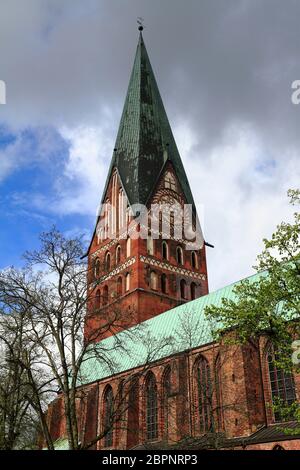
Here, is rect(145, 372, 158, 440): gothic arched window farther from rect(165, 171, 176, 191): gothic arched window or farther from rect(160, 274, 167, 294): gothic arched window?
rect(165, 171, 176, 191): gothic arched window

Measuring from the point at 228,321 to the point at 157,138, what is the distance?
113 feet

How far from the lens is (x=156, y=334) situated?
107 feet

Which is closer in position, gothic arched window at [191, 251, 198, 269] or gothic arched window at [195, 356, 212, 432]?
gothic arched window at [195, 356, 212, 432]

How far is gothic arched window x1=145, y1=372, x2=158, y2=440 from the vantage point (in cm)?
2873

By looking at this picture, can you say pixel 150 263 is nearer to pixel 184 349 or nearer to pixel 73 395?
pixel 184 349

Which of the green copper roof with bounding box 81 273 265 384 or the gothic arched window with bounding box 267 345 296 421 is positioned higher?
the green copper roof with bounding box 81 273 265 384

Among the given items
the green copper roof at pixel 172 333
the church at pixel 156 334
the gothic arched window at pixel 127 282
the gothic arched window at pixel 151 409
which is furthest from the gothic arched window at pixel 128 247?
the gothic arched window at pixel 151 409

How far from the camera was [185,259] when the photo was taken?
4438 centimetres

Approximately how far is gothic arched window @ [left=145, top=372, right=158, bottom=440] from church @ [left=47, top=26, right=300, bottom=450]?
0.06 metres

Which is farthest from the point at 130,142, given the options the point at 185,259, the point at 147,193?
the point at 185,259

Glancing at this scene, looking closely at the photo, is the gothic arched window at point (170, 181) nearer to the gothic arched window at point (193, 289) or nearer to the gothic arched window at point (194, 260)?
the gothic arched window at point (194, 260)

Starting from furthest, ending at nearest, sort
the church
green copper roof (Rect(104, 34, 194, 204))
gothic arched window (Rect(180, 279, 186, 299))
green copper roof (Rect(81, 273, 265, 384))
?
green copper roof (Rect(104, 34, 194, 204)), gothic arched window (Rect(180, 279, 186, 299)), green copper roof (Rect(81, 273, 265, 384)), the church

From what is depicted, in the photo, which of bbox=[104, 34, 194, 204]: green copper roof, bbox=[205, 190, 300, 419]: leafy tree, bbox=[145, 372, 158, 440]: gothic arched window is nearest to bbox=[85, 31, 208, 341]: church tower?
bbox=[104, 34, 194, 204]: green copper roof

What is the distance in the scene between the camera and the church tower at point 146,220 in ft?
134
